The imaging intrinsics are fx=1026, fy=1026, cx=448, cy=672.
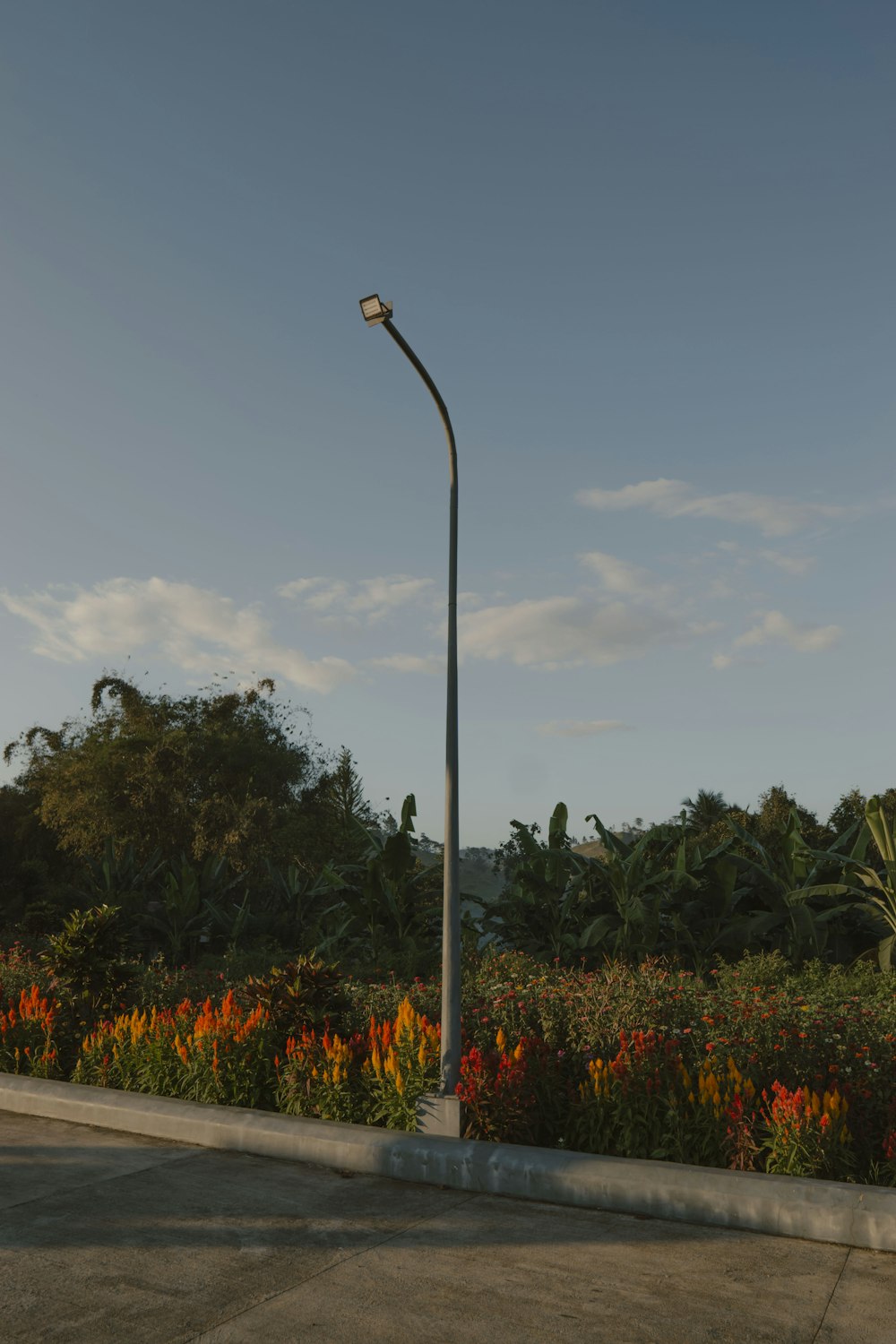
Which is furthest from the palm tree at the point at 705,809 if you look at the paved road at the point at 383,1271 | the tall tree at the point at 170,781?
the paved road at the point at 383,1271

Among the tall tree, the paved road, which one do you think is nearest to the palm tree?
the tall tree

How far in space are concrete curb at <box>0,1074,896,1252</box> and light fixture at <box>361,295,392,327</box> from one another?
680 cm

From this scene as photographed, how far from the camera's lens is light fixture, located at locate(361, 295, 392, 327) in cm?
880

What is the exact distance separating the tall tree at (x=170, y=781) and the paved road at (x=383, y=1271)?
20.6 meters

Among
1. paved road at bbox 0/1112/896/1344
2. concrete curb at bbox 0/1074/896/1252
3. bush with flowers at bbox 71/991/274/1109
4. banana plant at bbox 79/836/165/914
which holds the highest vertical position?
banana plant at bbox 79/836/165/914

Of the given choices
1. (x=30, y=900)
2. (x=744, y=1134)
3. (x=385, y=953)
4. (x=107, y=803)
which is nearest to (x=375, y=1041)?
(x=744, y=1134)

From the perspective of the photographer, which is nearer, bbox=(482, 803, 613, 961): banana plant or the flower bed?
the flower bed

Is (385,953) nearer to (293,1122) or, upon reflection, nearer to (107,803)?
(293,1122)

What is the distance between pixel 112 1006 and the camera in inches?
493

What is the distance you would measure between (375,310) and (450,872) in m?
4.97

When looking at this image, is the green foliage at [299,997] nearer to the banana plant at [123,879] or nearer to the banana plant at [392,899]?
the banana plant at [392,899]

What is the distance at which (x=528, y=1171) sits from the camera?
7.60 meters

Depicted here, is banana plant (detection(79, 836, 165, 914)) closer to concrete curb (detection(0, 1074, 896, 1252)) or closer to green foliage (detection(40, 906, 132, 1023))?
green foliage (detection(40, 906, 132, 1023))

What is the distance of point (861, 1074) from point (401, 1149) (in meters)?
3.74
